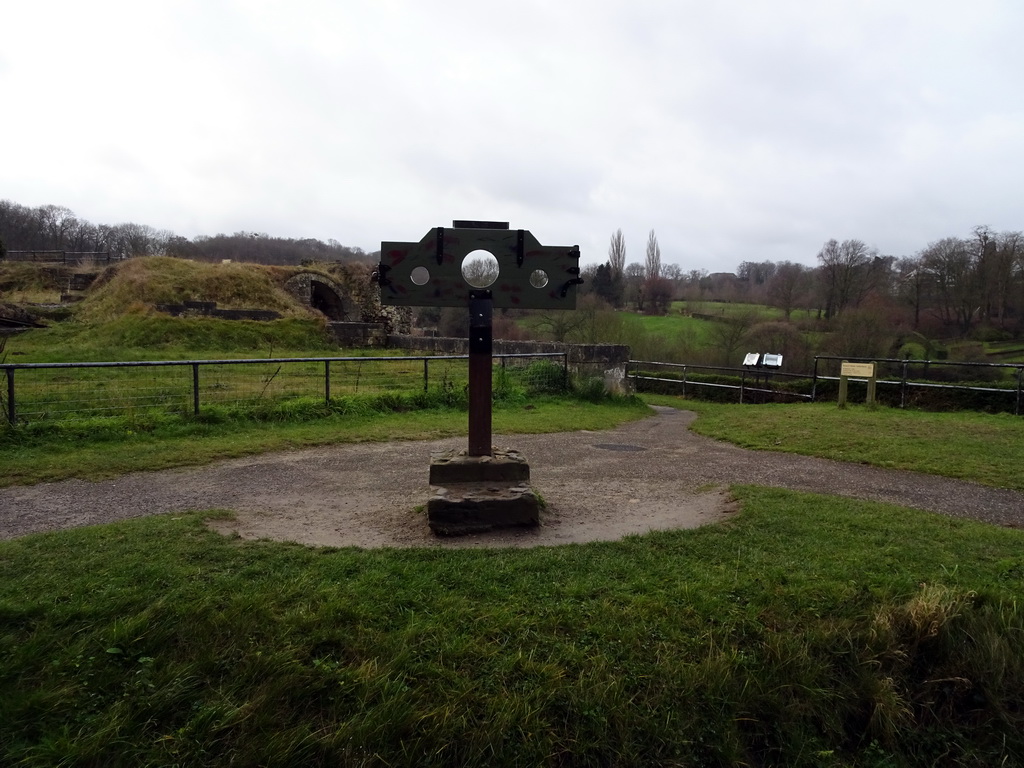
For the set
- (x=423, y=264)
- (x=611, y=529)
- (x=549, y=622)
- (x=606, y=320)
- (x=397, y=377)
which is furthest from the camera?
(x=606, y=320)

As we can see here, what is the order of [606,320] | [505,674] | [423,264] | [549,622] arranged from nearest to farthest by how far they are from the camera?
[505,674]
[549,622]
[423,264]
[606,320]

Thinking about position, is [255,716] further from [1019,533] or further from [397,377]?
[397,377]

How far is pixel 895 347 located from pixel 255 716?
24993 millimetres

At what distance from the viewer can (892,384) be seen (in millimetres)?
15852

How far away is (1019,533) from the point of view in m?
4.91

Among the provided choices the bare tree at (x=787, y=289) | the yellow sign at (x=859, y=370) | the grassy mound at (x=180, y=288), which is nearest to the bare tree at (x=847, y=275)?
the bare tree at (x=787, y=289)

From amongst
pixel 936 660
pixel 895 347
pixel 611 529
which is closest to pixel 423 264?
pixel 611 529

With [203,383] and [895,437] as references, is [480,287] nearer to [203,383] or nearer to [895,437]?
[895,437]

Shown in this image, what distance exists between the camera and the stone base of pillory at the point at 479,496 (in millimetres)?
4586

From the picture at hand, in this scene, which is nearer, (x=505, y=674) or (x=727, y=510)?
(x=505, y=674)

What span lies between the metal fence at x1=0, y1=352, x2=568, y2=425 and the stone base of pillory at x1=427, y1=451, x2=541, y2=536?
558cm

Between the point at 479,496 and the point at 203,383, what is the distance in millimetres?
9112

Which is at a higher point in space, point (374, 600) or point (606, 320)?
point (606, 320)

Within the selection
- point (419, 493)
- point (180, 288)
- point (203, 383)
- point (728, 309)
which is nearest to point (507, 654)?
point (419, 493)
